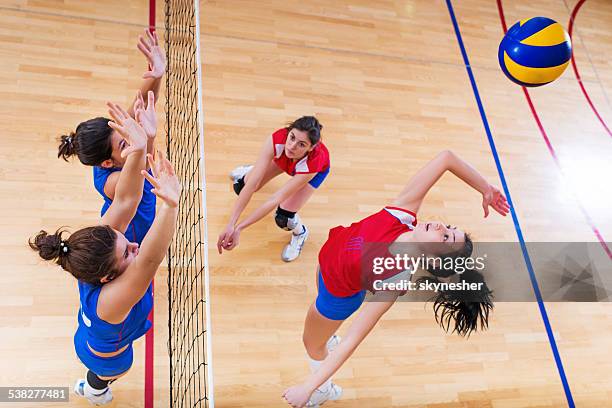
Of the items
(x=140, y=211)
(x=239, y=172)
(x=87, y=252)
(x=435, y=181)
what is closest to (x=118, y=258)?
(x=87, y=252)

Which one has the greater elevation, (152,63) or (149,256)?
(152,63)

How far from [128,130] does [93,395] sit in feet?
4.46

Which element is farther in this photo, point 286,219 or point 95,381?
point 286,219

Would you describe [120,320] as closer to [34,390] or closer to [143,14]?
[34,390]

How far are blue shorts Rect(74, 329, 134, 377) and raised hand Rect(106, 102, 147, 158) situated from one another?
82 centimetres

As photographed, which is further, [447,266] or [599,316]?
[599,316]

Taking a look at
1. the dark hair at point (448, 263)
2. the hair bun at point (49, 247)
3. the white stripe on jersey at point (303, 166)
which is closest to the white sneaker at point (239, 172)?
the white stripe on jersey at point (303, 166)

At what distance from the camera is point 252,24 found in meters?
4.98

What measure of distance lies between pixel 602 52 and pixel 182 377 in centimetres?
497

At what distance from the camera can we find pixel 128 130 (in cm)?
249

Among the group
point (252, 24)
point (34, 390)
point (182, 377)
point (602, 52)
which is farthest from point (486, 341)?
point (602, 52)

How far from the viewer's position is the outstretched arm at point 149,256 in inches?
86.9

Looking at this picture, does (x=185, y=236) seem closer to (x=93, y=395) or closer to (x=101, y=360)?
(x=93, y=395)

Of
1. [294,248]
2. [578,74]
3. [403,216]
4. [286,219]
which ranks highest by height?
[578,74]
